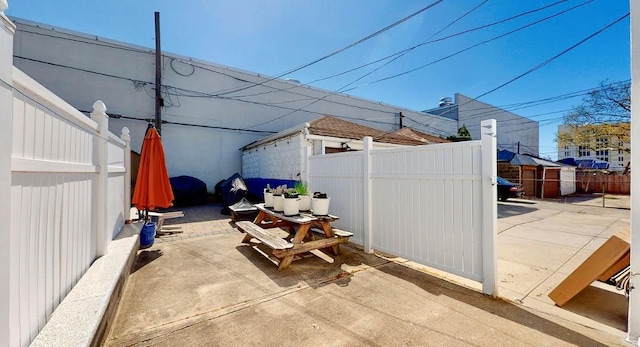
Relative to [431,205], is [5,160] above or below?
above

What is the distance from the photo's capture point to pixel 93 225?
2.92m

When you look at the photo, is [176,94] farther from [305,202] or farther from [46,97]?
[46,97]

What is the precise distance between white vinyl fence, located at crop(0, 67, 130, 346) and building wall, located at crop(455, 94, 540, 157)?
71.6 ft

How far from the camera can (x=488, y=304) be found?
8.49 feet

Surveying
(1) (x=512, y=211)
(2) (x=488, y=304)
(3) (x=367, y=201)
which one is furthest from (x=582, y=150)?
(2) (x=488, y=304)

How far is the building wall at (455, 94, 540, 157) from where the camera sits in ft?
71.8

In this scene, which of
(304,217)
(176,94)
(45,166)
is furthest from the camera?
(176,94)

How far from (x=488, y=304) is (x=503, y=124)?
93.2ft

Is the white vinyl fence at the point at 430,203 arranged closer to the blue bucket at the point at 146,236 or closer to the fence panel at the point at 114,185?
the blue bucket at the point at 146,236

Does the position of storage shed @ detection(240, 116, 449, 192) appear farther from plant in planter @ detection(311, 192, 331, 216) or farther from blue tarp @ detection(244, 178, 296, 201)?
plant in planter @ detection(311, 192, 331, 216)

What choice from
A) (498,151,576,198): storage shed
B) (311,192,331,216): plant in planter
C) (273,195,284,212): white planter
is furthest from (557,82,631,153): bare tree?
(273,195,284,212): white planter

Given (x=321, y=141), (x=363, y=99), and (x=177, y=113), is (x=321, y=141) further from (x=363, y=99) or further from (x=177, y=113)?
(x=363, y=99)

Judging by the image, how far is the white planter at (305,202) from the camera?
171 inches

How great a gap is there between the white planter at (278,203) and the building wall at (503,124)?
19.4m
